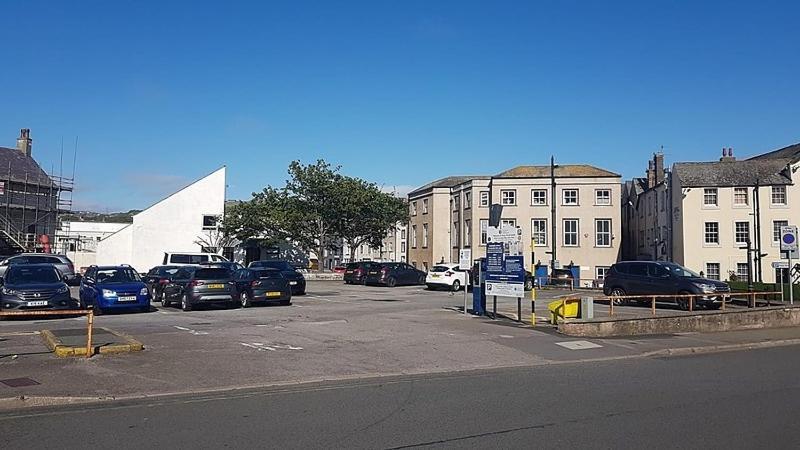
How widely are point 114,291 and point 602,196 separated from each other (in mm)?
44433

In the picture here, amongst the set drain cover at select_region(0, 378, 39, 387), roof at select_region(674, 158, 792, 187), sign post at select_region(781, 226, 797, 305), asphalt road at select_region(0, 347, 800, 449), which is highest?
roof at select_region(674, 158, 792, 187)

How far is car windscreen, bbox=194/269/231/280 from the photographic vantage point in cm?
2275

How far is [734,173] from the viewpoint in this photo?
50938 mm

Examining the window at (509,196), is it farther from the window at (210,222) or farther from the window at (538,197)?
the window at (210,222)

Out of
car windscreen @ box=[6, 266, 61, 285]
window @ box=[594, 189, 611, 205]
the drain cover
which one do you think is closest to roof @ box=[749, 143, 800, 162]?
window @ box=[594, 189, 611, 205]

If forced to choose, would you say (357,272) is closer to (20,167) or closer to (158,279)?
(158,279)

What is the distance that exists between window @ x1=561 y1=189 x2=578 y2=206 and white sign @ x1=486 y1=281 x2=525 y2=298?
3920 centimetres

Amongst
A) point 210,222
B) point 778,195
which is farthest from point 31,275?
point 778,195

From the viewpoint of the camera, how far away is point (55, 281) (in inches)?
789

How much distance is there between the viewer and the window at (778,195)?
49.4 meters

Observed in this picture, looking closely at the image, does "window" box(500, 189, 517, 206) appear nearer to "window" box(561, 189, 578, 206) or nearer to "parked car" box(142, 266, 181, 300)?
"window" box(561, 189, 578, 206)

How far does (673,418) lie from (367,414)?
12.1ft

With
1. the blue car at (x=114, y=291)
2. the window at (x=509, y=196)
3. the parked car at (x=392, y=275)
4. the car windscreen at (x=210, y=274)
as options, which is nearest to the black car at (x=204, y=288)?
the car windscreen at (x=210, y=274)

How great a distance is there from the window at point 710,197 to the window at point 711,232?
4.92 ft
